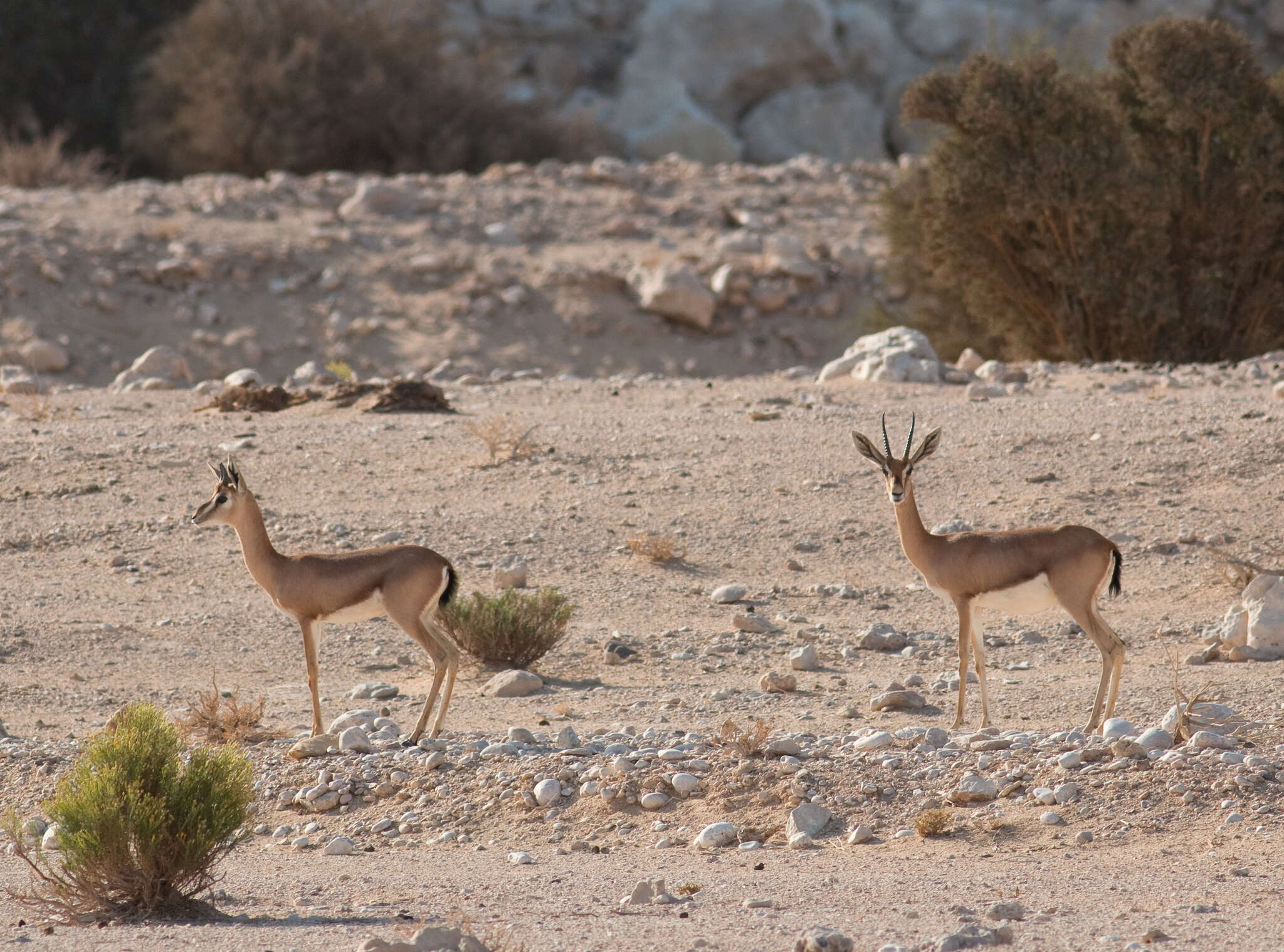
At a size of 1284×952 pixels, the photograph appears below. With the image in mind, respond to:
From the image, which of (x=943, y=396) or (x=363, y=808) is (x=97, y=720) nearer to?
(x=363, y=808)

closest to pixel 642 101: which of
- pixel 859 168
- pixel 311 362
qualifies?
pixel 859 168

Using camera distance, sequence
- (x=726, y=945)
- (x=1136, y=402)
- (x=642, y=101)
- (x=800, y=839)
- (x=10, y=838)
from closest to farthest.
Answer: (x=726, y=945)
(x=800, y=839)
(x=10, y=838)
(x=1136, y=402)
(x=642, y=101)

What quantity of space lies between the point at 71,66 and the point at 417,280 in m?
16.8

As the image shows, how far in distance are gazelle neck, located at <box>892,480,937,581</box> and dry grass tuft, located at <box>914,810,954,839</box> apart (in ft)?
6.87

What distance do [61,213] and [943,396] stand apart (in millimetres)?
14864

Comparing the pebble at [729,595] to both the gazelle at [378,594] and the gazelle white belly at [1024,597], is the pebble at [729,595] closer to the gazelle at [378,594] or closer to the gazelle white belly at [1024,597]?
the gazelle white belly at [1024,597]

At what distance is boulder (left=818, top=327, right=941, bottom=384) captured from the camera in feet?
53.7

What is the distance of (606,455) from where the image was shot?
13320mm

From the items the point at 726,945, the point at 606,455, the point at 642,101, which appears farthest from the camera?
the point at 642,101

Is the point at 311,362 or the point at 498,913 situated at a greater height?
the point at 311,362

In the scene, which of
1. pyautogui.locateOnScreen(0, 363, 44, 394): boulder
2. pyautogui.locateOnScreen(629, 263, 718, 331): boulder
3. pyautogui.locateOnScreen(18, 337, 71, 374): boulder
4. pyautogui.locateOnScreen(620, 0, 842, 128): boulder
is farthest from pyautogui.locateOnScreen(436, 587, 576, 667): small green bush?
pyautogui.locateOnScreen(620, 0, 842, 128): boulder

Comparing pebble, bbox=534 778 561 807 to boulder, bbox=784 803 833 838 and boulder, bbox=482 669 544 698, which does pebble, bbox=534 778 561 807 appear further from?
boulder, bbox=482 669 544 698

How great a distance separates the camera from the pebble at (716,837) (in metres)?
6.12

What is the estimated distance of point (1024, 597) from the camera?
7.67 metres
